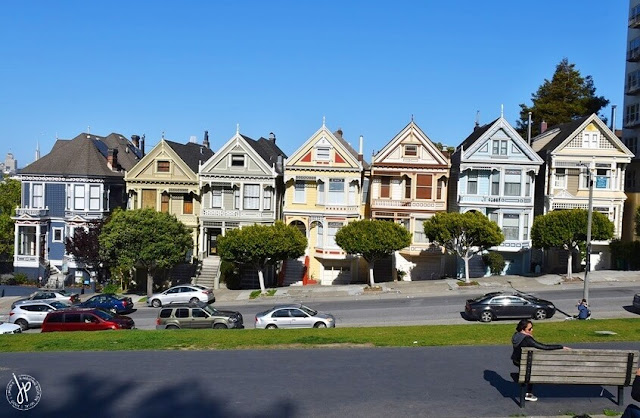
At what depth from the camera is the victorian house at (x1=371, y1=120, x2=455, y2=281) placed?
4753 centimetres

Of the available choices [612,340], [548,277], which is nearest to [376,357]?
[612,340]

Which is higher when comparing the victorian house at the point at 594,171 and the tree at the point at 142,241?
the victorian house at the point at 594,171

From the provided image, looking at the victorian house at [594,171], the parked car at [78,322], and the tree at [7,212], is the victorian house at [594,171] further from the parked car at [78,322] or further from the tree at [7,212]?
the tree at [7,212]

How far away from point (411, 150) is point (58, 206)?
2773 cm

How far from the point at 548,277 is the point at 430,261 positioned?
8.37 meters

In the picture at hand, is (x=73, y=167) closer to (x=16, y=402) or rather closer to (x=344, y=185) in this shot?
(x=344, y=185)

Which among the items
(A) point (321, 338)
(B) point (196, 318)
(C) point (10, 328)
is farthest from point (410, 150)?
(A) point (321, 338)

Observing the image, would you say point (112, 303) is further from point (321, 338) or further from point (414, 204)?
point (321, 338)

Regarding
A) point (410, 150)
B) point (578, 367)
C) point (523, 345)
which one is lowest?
point (578, 367)

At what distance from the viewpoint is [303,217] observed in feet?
160

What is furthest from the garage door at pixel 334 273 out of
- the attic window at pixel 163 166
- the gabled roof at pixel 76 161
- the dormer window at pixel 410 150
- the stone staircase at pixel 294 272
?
the gabled roof at pixel 76 161

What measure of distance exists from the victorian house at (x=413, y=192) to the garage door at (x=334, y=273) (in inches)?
140

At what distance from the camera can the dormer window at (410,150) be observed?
47.7 meters

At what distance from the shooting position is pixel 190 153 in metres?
53.8
